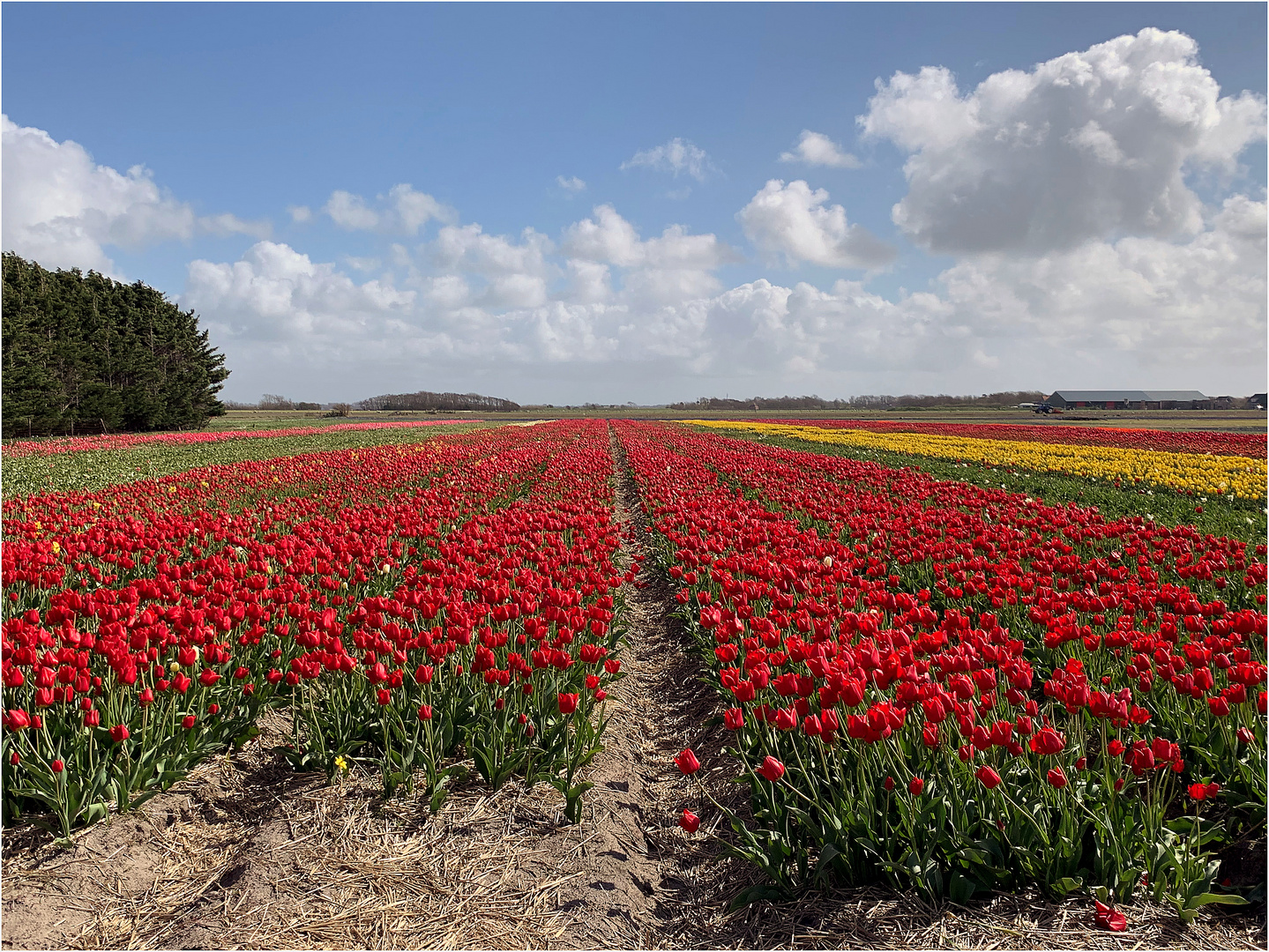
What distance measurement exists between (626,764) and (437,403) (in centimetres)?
15523

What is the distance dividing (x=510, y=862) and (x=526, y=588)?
7.68ft

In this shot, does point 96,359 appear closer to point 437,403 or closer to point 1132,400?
point 437,403

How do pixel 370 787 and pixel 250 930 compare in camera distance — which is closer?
pixel 250 930

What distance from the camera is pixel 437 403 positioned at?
15162 cm

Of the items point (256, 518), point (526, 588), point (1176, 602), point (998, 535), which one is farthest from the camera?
point (256, 518)

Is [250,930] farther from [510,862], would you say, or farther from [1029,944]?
[1029,944]

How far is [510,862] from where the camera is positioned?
125 inches

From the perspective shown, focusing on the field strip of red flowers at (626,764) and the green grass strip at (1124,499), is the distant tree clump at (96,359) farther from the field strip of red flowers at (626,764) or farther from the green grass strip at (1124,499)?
the green grass strip at (1124,499)

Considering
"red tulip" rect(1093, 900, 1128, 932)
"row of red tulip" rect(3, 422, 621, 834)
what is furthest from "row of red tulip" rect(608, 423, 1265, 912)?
"row of red tulip" rect(3, 422, 621, 834)

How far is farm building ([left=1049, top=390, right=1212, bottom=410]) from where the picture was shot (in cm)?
12100

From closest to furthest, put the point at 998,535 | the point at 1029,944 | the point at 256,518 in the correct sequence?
the point at 1029,944, the point at 998,535, the point at 256,518

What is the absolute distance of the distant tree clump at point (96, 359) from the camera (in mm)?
35094

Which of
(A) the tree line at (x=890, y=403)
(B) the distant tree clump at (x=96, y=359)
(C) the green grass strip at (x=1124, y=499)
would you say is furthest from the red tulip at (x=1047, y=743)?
(A) the tree line at (x=890, y=403)

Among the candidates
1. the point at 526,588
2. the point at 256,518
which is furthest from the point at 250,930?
the point at 256,518
